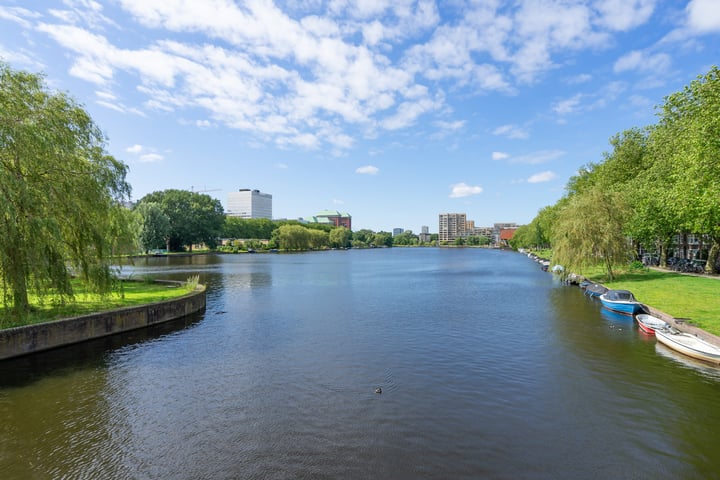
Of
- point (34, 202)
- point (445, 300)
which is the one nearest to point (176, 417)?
point (34, 202)

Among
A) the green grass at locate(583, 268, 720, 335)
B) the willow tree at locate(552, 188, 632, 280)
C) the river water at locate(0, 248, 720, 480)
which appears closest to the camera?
the river water at locate(0, 248, 720, 480)

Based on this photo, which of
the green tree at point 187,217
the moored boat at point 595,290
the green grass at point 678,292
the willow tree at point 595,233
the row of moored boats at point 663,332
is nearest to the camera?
the row of moored boats at point 663,332

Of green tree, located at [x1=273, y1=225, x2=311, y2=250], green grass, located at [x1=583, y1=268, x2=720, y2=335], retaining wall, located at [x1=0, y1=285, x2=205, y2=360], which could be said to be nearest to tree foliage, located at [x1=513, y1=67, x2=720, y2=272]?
green grass, located at [x1=583, y1=268, x2=720, y2=335]

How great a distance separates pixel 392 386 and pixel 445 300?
26.8m

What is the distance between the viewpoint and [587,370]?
67.3ft

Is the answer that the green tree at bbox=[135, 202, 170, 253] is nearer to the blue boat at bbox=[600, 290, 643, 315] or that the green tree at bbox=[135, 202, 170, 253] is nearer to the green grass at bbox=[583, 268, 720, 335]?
the green grass at bbox=[583, 268, 720, 335]

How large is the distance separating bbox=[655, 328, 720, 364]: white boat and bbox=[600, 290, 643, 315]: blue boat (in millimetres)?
8997

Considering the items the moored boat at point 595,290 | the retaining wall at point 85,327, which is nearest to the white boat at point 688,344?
the moored boat at point 595,290

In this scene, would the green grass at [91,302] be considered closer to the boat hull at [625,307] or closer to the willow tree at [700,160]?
the boat hull at [625,307]

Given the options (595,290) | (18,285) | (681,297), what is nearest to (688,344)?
(681,297)

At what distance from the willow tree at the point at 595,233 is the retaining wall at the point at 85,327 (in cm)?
4528

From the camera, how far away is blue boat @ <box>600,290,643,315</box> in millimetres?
33125

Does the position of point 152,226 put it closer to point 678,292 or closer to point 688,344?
point 678,292

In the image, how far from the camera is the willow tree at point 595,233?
48594 mm
